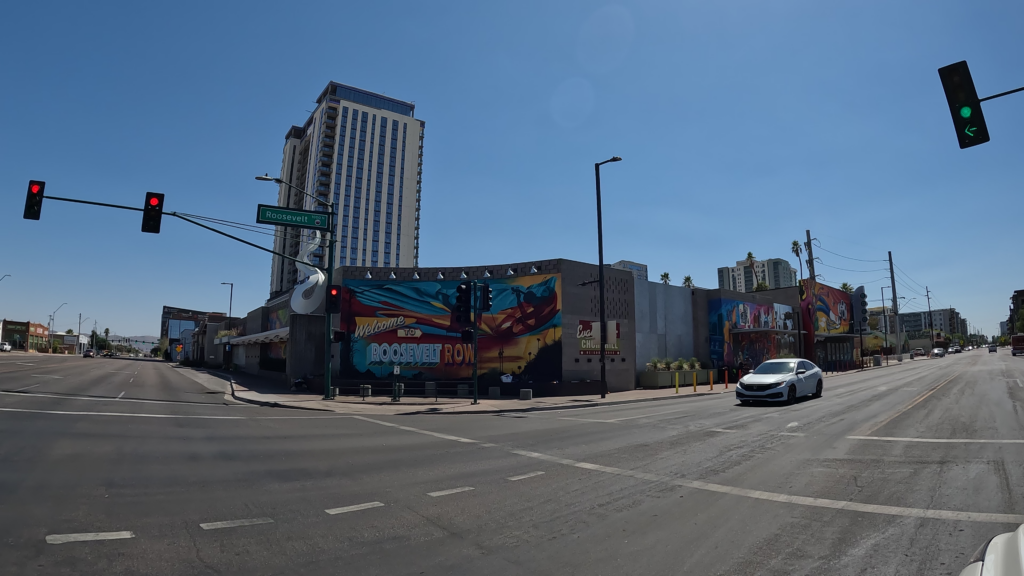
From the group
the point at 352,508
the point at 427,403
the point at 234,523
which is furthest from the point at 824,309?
the point at 234,523

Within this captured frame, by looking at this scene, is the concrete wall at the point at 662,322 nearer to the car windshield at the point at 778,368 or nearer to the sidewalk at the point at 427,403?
the sidewalk at the point at 427,403

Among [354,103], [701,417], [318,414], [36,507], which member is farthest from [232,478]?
[354,103]

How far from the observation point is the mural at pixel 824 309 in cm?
5022

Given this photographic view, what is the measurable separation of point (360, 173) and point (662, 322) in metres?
91.4

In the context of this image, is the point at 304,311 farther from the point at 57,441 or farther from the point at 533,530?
the point at 533,530

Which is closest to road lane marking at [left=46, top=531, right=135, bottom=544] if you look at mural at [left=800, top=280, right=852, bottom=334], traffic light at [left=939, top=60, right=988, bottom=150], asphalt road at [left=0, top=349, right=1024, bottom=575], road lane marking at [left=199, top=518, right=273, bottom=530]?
asphalt road at [left=0, top=349, right=1024, bottom=575]

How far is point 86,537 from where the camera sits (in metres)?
5.03

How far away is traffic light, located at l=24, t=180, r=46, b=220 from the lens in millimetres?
14414

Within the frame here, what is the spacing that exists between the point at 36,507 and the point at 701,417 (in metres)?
14.4

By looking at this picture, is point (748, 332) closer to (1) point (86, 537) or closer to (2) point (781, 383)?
(2) point (781, 383)

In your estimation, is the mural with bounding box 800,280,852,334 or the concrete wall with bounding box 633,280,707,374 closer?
the concrete wall with bounding box 633,280,707,374

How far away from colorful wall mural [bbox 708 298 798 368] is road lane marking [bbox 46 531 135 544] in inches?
1438

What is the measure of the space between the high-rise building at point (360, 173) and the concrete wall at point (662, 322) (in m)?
75.6

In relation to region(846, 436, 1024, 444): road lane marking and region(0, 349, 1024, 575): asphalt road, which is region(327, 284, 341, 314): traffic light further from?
region(846, 436, 1024, 444): road lane marking
